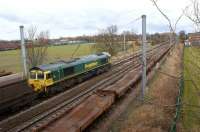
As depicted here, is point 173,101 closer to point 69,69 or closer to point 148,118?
point 148,118

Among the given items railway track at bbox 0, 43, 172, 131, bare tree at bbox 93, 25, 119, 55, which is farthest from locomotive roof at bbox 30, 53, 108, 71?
bare tree at bbox 93, 25, 119, 55

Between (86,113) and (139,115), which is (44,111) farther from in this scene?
(139,115)

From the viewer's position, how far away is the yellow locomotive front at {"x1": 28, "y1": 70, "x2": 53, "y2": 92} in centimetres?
2634

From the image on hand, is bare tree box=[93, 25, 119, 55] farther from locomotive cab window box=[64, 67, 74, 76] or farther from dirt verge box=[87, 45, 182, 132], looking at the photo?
dirt verge box=[87, 45, 182, 132]

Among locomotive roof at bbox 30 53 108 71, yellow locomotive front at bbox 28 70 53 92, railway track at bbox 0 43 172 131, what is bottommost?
railway track at bbox 0 43 172 131

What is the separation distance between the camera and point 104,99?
20.1m

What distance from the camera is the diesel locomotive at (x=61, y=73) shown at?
1045 inches

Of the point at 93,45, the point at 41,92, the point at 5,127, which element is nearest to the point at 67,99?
the point at 41,92

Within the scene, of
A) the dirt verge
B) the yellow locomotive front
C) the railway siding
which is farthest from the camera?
the yellow locomotive front

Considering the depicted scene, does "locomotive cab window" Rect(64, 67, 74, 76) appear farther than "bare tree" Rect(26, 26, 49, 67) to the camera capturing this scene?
No

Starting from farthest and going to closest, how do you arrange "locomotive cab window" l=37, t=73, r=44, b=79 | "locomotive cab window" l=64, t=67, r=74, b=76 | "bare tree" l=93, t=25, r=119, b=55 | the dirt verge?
"bare tree" l=93, t=25, r=119, b=55 < "locomotive cab window" l=64, t=67, r=74, b=76 < "locomotive cab window" l=37, t=73, r=44, b=79 < the dirt verge

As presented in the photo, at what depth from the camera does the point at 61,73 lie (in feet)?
94.5

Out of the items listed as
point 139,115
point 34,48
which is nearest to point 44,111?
point 139,115

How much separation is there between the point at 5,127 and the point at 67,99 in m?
7.70
